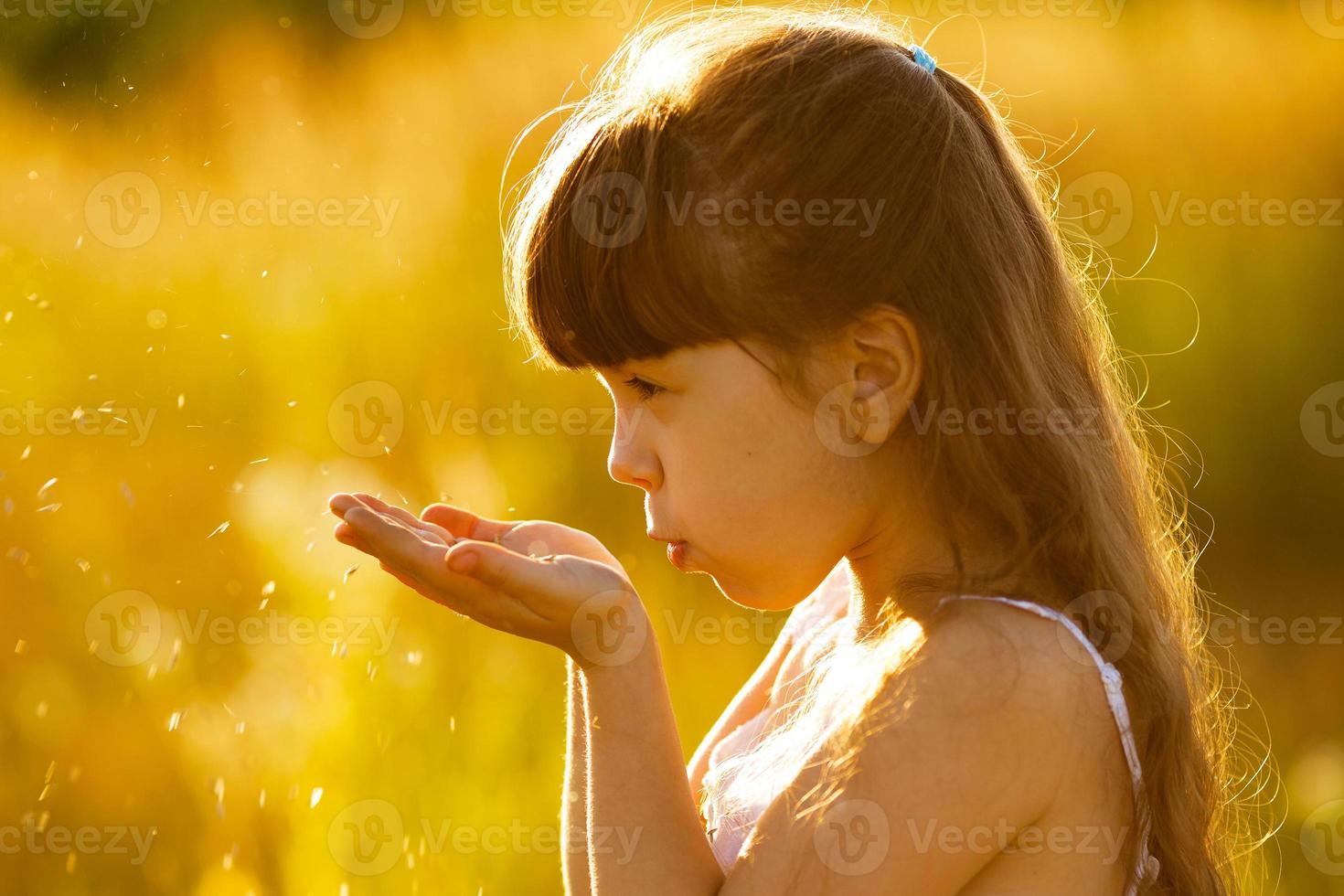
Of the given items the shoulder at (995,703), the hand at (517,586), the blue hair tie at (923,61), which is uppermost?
the blue hair tie at (923,61)

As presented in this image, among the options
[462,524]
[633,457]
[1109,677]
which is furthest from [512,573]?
[1109,677]

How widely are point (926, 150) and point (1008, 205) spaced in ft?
0.38

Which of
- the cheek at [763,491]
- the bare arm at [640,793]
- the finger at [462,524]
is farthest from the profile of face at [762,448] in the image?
the finger at [462,524]

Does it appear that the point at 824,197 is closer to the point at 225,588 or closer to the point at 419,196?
the point at 225,588

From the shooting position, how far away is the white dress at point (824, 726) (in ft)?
3.85

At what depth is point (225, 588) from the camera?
2545 mm

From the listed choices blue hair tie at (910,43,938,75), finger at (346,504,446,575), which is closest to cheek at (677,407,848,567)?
finger at (346,504,446,575)

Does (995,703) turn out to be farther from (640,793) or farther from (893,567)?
(640,793)

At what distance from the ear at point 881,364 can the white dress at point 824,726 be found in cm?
17

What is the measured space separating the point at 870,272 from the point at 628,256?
0.22 meters

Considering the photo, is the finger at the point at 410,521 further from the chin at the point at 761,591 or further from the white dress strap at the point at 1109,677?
the white dress strap at the point at 1109,677

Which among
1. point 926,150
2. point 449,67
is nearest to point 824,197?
point 926,150

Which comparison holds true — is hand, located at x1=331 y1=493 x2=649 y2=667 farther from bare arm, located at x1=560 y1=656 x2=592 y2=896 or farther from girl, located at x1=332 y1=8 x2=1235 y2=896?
bare arm, located at x1=560 y1=656 x2=592 y2=896

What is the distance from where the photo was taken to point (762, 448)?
4.01 ft
